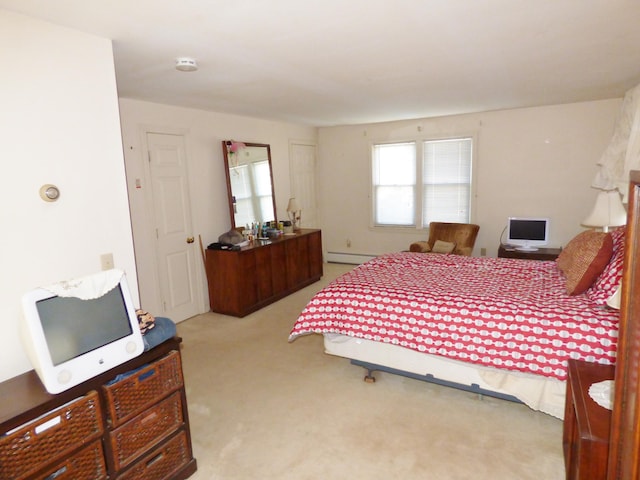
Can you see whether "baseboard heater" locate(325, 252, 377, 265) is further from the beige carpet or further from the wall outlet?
the wall outlet

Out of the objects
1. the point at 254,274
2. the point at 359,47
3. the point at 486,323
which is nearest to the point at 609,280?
the point at 486,323

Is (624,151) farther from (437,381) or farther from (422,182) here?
(437,381)

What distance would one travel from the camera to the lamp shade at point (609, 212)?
11.2 feet

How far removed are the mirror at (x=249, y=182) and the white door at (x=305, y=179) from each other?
685mm

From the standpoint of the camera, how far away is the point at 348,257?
22.7 ft

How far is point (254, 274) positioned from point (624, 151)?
414 cm

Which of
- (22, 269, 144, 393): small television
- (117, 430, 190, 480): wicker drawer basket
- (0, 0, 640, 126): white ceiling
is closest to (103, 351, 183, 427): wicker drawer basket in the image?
(22, 269, 144, 393): small television

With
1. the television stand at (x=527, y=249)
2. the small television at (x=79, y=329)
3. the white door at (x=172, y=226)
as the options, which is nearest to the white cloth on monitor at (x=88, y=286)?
the small television at (x=79, y=329)

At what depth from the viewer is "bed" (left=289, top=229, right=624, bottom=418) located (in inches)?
91.9

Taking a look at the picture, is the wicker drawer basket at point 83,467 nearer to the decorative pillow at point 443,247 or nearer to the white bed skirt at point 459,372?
the white bed skirt at point 459,372

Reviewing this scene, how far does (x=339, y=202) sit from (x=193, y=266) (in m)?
3.03

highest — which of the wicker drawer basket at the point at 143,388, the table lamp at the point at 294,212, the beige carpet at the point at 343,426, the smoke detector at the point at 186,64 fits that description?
the smoke detector at the point at 186,64

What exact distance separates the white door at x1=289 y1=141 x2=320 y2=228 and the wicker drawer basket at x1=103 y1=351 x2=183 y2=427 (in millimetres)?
4367

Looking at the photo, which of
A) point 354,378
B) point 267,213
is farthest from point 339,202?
point 354,378
